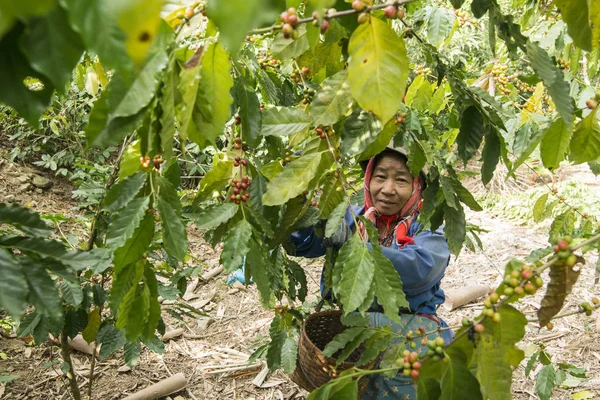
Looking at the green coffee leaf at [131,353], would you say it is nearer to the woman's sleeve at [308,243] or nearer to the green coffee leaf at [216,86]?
the woman's sleeve at [308,243]

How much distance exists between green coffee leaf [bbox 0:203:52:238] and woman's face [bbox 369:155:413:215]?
4.05 feet

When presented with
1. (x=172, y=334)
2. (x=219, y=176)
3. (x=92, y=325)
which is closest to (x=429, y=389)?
(x=219, y=176)

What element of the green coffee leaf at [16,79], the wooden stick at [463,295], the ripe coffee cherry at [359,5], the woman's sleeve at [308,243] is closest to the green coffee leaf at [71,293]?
the woman's sleeve at [308,243]

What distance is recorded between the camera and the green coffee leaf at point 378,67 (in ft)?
2.01

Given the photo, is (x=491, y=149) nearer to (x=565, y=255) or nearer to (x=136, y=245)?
(x=565, y=255)

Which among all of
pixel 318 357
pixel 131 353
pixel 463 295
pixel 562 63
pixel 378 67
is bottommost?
pixel 463 295

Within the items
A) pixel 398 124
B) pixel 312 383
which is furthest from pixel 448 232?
pixel 312 383

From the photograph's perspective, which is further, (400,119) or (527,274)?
(400,119)

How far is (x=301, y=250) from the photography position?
1.77m

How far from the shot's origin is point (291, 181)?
0.84 metres

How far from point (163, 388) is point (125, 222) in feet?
5.71

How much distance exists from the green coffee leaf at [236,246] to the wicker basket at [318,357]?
0.55 m

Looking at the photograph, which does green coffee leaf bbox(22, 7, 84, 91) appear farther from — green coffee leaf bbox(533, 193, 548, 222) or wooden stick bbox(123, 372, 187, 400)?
wooden stick bbox(123, 372, 187, 400)

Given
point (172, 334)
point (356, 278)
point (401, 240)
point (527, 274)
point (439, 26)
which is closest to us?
point (527, 274)
